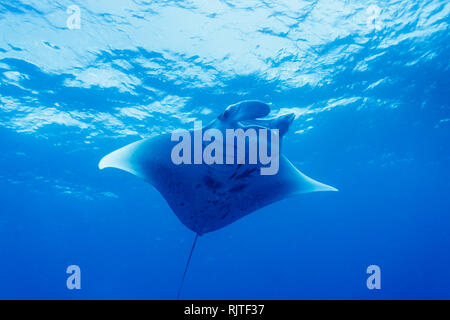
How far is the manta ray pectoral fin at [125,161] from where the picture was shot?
3787 mm

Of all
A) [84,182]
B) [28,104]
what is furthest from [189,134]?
[84,182]

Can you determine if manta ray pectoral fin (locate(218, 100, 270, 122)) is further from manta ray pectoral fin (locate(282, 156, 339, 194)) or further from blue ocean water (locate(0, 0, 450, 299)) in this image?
blue ocean water (locate(0, 0, 450, 299))

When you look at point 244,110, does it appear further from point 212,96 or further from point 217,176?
point 212,96

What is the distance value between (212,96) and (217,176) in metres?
9.43

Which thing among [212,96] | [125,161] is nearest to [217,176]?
[125,161]

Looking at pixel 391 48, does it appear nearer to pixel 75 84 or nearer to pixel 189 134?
pixel 189 134

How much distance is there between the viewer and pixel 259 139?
12.7ft

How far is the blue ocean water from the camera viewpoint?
937cm

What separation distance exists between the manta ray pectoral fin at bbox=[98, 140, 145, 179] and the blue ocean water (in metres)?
6.14

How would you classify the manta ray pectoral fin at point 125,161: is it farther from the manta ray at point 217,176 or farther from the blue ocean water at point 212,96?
the blue ocean water at point 212,96

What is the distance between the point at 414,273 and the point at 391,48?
108 m

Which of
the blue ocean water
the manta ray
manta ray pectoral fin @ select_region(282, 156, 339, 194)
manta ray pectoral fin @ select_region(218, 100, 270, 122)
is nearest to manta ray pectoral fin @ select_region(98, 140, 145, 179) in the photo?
the manta ray

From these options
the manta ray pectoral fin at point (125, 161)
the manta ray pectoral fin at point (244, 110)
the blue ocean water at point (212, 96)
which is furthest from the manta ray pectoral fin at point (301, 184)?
the blue ocean water at point (212, 96)

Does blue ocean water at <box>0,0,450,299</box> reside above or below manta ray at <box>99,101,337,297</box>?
above
